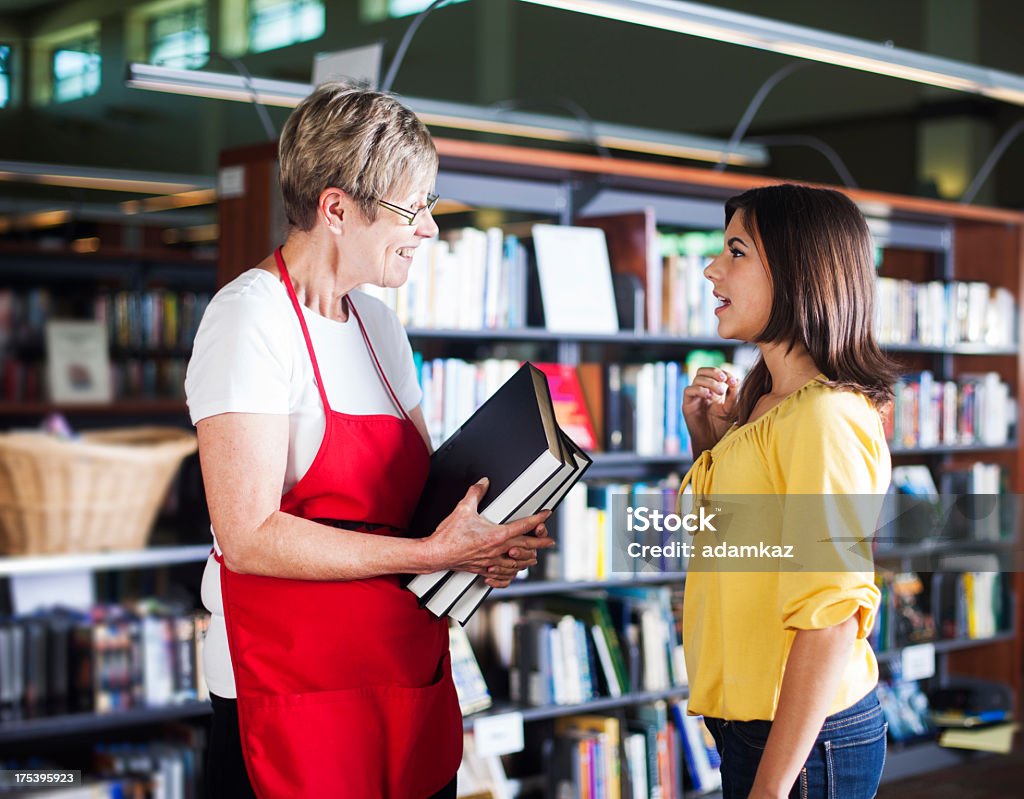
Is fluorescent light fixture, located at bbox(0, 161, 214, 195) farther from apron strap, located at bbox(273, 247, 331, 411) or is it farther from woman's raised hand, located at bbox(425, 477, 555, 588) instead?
woman's raised hand, located at bbox(425, 477, 555, 588)

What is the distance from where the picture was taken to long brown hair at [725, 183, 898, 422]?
1694 mm

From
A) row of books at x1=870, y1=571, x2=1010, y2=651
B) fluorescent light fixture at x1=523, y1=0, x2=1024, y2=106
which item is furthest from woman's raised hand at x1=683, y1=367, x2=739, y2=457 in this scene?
row of books at x1=870, y1=571, x2=1010, y2=651

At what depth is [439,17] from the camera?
→ 38.2 feet

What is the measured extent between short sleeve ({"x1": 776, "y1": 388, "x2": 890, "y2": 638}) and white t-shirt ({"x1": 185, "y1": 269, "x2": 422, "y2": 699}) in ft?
2.14

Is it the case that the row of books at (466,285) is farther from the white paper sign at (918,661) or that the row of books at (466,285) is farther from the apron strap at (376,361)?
the white paper sign at (918,661)

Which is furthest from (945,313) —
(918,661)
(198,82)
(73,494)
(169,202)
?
(169,202)

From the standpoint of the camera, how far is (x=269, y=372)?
1.64m

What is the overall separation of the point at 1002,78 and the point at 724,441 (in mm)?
3975

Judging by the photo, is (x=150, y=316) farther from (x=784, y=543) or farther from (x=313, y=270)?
(x=784, y=543)

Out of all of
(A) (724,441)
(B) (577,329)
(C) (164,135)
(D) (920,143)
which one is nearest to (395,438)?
(A) (724,441)

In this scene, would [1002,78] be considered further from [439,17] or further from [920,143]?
[439,17]

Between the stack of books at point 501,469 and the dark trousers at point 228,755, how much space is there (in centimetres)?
33

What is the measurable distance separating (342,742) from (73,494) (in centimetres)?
238

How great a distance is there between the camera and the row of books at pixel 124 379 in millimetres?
8094
